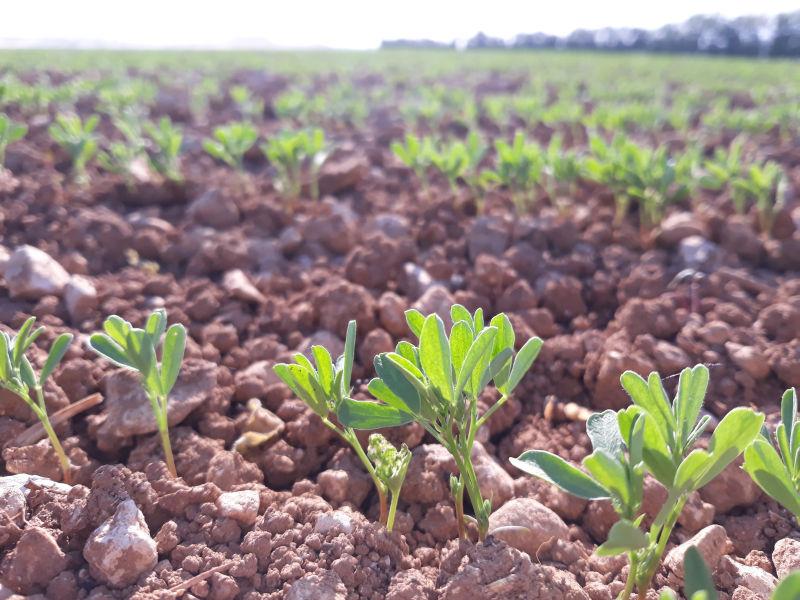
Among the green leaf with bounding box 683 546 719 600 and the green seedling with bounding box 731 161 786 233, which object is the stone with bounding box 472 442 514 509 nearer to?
the green leaf with bounding box 683 546 719 600

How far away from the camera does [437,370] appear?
1.19 meters

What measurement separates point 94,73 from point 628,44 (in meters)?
37.0

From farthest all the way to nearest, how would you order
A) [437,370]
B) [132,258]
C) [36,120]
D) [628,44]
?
1. [628,44]
2. [36,120]
3. [132,258]
4. [437,370]

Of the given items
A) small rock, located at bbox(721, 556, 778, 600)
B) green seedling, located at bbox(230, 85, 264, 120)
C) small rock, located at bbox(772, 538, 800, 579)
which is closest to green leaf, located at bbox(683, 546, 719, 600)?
small rock, located at bbox(721, 556, 778, 600)

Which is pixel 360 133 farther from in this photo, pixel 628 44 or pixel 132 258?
pixel 628 44

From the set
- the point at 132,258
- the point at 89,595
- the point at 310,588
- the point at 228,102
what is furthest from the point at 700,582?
the point at 228,102

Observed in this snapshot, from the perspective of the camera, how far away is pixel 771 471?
1.09m

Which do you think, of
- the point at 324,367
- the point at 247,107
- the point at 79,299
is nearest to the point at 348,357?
the point at 324,367

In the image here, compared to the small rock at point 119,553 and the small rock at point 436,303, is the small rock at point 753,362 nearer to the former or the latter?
the small rock at point 436,303

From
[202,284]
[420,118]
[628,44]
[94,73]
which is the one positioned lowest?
[202,284]

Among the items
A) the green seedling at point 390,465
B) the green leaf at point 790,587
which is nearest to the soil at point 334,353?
the green seedling at point 390,465

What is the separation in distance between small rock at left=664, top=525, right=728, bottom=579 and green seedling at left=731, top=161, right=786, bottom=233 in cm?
212

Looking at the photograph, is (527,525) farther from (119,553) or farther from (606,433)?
(119,553)

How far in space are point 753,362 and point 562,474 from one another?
117 centimetres
